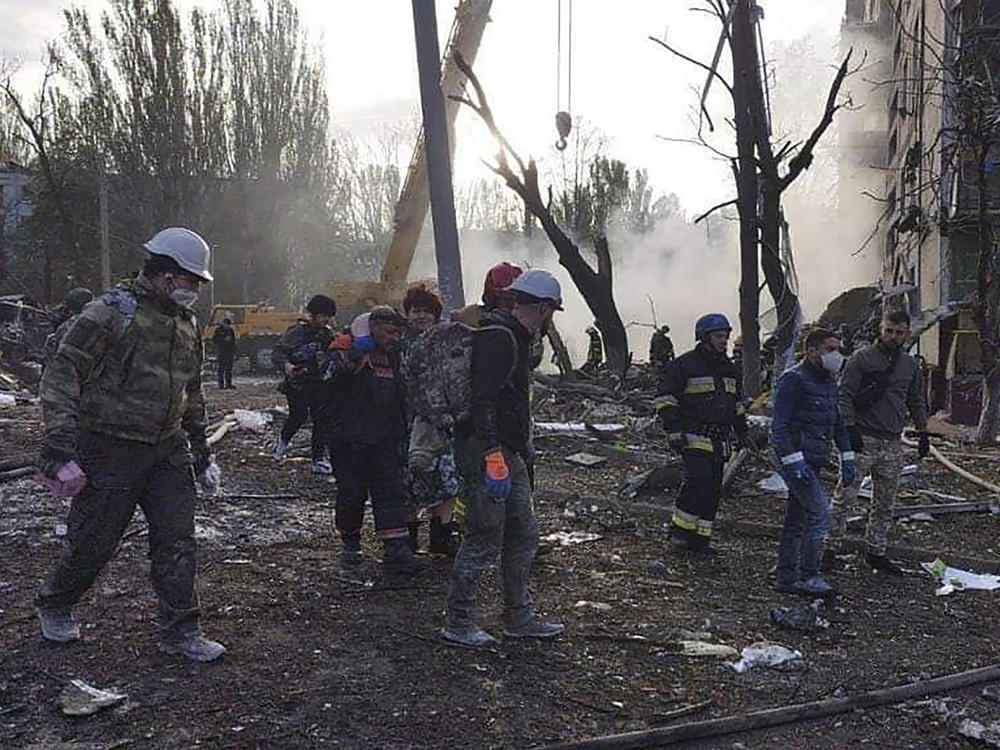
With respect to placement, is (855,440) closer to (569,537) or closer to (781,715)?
(569,537)

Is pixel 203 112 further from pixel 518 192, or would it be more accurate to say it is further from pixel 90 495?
pixel 90 495

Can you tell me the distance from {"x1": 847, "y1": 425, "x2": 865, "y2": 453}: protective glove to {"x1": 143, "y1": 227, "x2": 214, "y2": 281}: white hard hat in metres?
4.12

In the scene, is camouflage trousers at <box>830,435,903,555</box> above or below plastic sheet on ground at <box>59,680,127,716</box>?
above

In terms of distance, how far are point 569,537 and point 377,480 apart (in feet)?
6.42

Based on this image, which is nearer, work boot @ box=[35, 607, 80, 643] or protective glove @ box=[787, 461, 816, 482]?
work boot @ box=[35, 607, 80, 643]

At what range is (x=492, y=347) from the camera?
14.3ft

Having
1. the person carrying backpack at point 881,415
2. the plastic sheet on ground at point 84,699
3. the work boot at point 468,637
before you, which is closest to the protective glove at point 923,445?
the person carrying backpack at point 881,415

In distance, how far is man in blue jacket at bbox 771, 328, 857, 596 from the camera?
558 cm

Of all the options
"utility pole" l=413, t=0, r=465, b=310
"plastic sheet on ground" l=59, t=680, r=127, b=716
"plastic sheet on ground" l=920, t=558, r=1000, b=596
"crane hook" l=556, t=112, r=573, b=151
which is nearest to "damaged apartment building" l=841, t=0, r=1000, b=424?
"crane hook" l=556, t=112, r=573, b=151

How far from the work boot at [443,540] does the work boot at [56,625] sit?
2409 mm

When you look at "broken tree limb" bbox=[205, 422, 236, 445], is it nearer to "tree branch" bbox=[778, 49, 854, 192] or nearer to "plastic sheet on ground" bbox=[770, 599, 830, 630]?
"tree branch" bbox=[778, 49, 854, 192]

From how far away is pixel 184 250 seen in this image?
4250 millimetres

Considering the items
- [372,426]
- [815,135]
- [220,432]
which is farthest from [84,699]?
[815,135]

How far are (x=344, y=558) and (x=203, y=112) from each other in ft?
103
